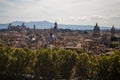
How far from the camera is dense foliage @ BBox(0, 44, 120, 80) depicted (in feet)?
124

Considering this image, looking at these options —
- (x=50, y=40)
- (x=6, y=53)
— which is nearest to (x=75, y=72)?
(x=6, y=53)

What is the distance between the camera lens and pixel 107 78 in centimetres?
3556

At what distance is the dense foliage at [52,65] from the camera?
3793cm

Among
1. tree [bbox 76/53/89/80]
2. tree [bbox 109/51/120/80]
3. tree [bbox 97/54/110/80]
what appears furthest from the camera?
tree [bbox 76/53/89/80]

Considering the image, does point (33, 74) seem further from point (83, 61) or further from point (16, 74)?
point (83, 61)

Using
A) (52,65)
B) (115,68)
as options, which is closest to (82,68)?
(52,65)

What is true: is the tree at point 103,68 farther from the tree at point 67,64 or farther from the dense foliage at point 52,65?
the tree at point 67,64

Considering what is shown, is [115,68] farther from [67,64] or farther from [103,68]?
[67,64]

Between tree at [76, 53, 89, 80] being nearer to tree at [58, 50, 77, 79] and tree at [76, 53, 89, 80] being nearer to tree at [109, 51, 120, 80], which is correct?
tree at [58, 50, 77, 79]

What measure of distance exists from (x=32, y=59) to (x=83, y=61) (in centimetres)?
1044

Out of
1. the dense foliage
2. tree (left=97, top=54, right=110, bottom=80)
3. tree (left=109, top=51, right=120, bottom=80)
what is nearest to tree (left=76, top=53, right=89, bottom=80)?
the dense foliage

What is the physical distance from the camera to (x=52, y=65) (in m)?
44.2

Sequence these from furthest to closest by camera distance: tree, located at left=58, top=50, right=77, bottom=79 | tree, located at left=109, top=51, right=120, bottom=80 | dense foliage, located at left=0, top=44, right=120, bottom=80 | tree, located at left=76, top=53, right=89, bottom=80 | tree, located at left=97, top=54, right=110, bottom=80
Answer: tree, located at left=58, top=50, right=77, bottom=79
tree, located at left=76, top=53, right=89, bottom=80
dense foliage, located at left=0, top=44, right=120, bottom=80
tree, located at left=97, top=54, right=110, bottom=80
tree, located at left=109, top=51, right=120, bottom=80

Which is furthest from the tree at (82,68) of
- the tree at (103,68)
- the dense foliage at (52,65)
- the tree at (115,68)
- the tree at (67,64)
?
the tree at (115,68)
